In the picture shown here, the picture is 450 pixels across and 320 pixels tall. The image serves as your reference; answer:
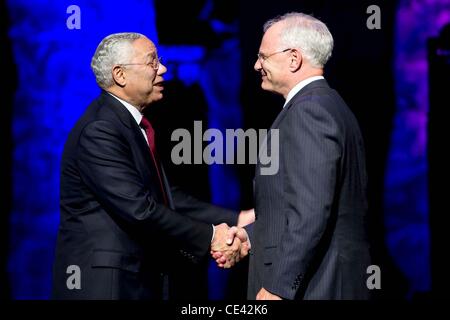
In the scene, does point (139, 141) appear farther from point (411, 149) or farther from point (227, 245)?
point (411, 149)

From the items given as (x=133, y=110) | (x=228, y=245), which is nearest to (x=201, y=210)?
(x=228, y=245)

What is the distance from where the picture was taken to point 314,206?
268cm

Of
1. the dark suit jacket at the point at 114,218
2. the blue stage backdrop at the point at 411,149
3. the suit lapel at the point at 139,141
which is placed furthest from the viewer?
the blue stage backdrop at the point at 411,149

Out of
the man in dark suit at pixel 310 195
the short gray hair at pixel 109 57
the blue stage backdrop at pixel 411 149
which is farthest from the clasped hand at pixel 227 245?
the blue stage backdrop at pixel 411 149

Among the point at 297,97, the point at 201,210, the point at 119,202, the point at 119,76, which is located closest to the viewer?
the point at 297,97

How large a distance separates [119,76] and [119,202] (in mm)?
585

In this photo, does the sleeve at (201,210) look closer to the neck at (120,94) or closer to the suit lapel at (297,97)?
the neck at (120,94)

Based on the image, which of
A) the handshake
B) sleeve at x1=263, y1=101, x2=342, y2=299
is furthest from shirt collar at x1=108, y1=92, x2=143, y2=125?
sleeve at x1=263, y1=101, x2=342, y2=299

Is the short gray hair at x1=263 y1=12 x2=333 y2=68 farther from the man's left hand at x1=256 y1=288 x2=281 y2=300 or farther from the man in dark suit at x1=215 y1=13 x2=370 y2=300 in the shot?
the man's left hand at x1=256 y1=288 x2=281 y2=300

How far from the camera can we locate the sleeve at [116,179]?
3162 millimetres

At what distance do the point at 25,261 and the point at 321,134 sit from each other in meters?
2.21

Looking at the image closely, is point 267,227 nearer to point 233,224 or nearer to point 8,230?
point 233,224

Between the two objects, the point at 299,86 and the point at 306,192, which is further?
the point at 299,86

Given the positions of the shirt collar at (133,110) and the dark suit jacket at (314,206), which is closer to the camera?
the dark suit jacket at (314,206)
